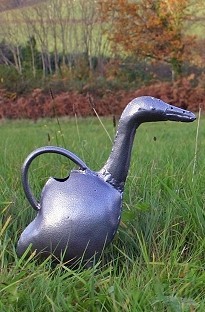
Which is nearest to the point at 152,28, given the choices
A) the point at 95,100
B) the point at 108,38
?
the point at 108,38

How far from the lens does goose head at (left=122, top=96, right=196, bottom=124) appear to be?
1667 mm

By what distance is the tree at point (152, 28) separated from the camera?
17.7 metres

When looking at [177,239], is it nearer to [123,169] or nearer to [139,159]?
[123,169]

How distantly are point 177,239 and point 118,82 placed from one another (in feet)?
44.9

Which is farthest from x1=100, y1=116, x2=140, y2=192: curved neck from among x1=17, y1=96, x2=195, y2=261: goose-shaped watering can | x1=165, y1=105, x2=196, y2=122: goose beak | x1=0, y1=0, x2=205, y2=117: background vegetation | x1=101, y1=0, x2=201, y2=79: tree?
x1=101, y1=0, x2=201, y2=79: tree

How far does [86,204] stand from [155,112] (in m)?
0.31

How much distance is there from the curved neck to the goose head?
27mm

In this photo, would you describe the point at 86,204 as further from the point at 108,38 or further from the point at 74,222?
the point at 108,38

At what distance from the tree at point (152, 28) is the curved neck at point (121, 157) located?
1570cm

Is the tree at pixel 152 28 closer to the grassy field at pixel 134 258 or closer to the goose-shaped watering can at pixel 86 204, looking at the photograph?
the grassy field at pixel 134 258

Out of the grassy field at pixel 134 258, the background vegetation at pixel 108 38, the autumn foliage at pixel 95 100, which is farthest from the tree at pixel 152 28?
the grassy field at pixel 134 258

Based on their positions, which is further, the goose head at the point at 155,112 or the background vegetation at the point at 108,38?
the background vegetation at the point at 108,38

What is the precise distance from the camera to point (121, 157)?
1.71 meters

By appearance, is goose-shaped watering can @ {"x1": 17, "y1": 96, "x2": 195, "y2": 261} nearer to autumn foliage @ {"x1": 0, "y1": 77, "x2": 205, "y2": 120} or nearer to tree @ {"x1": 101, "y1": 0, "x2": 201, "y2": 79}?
autumn foliage @ {"x1": 0, "y1": 77, "x2": 205, "y2": 120}
